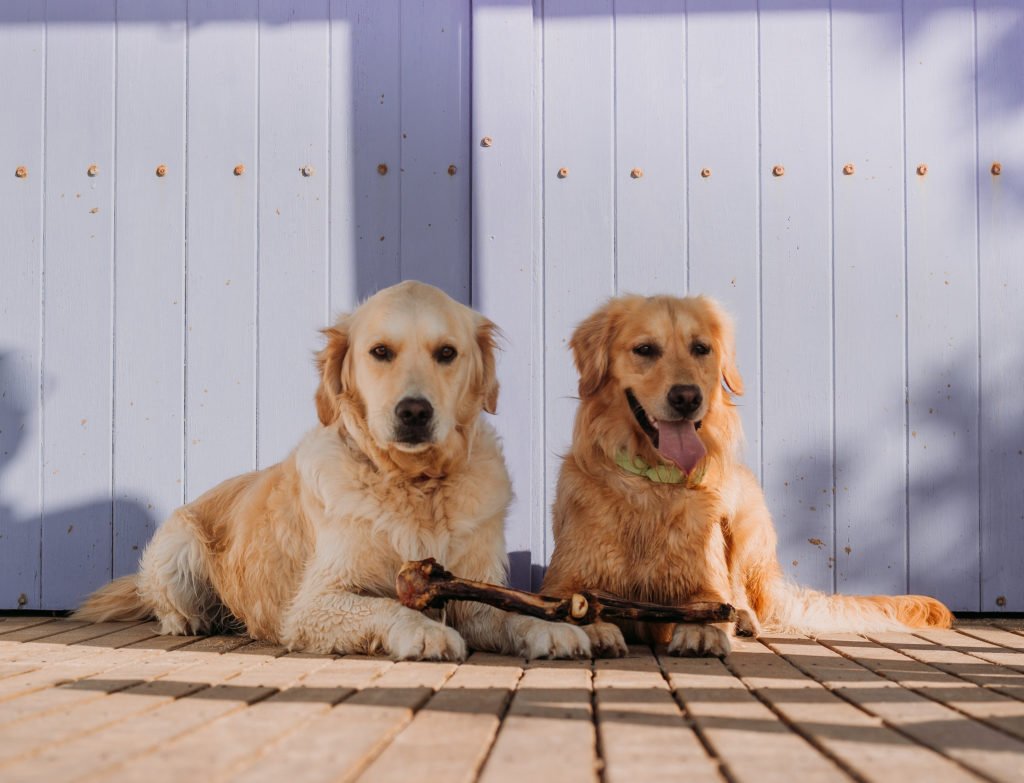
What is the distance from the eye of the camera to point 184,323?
163 inches

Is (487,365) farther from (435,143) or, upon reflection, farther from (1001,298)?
(1001,298)

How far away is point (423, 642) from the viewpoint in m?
2.66

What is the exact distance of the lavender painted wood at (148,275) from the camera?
4.10m

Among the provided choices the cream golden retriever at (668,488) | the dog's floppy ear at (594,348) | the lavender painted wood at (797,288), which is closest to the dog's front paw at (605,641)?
the cream golden retriever at (668,488)

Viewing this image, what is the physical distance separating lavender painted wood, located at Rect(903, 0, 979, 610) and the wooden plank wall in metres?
0.01

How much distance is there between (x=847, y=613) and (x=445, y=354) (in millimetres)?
1591

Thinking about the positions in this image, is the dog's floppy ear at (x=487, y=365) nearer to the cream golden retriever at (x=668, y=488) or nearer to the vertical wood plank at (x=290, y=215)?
the cream golden retriever at (x=668, y=488)

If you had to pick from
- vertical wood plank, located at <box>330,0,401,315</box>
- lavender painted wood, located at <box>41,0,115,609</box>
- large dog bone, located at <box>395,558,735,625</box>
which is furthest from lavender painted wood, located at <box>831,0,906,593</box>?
lavender painted wood, located at <box>41,0,115,609</box>

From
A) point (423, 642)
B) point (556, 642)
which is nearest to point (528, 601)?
point (556, 642)

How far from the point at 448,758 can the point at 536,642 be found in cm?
122

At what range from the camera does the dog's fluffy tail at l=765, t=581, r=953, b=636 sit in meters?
3.50

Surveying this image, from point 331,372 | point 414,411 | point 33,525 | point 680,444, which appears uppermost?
point 331,372

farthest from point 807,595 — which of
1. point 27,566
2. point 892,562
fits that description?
point 27,566

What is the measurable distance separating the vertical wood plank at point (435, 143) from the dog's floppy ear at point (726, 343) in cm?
103
